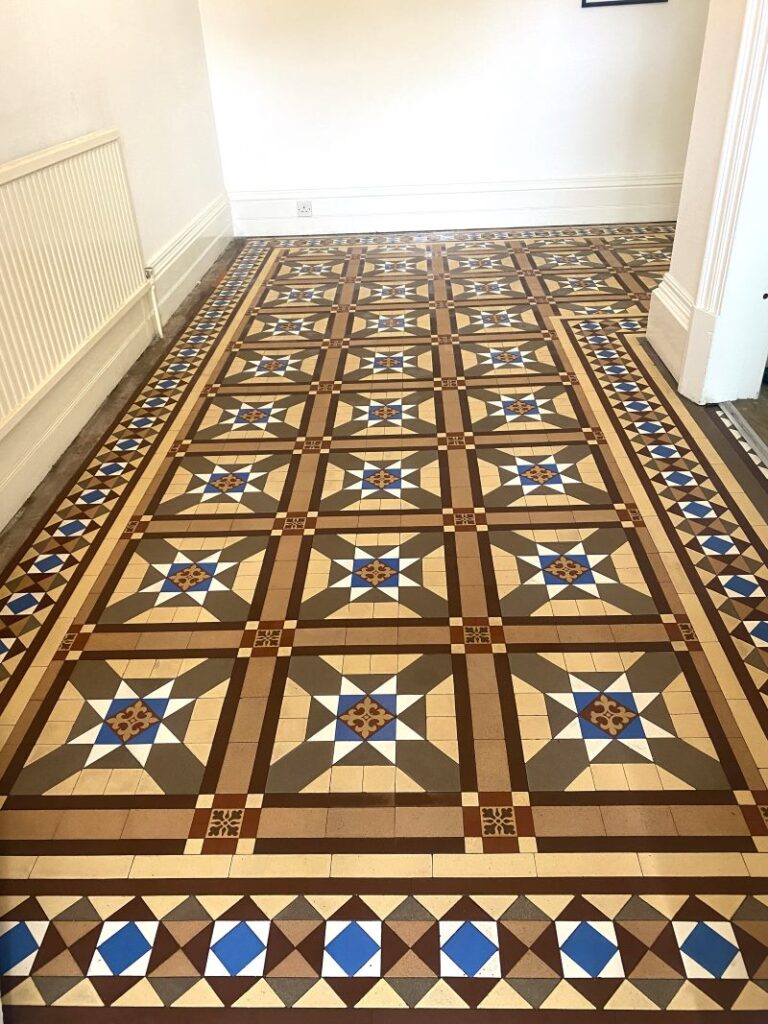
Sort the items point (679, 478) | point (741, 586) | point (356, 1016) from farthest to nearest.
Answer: point (679, 478) → point (741, 586) → point (356, 1016)

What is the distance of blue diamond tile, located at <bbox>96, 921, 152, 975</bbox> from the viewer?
60.2 inches

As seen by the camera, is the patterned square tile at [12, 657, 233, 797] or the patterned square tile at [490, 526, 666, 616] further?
the patterned square tile at [490, 526, 666, 616]

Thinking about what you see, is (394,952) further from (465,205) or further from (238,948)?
(465,205)

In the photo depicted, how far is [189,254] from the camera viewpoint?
5.01 meters

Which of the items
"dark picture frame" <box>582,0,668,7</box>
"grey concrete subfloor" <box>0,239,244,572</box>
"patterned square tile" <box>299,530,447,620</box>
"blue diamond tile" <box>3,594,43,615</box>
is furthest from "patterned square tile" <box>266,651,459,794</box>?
"dark picture frame" <box>582,0,668,7</box>

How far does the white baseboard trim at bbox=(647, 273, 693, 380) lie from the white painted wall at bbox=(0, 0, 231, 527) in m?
2.50

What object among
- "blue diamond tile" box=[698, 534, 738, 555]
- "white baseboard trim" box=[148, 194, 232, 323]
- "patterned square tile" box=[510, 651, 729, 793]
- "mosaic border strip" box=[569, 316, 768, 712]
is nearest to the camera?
"patterned square tile" box=[510, 651, 729, 793]

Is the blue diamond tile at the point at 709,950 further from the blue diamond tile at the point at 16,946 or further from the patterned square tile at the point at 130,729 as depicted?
the blue diamond tile at the point at 16,946

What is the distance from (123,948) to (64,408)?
2.26 metres

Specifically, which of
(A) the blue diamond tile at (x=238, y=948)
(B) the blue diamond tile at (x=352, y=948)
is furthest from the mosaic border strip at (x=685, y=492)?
(A) the blue diamond tile at (x=238, y=948)

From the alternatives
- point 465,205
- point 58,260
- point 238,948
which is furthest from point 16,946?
point 465,205

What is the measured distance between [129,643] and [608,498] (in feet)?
5.29

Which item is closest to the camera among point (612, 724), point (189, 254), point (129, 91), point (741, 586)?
point (612, 724)

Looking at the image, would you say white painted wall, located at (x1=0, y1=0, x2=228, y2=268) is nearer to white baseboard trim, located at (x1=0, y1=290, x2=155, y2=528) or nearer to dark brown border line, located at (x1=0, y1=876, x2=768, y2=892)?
white baseboard trim, located at (x1=0, y1=290, x2=155, y2=528)
